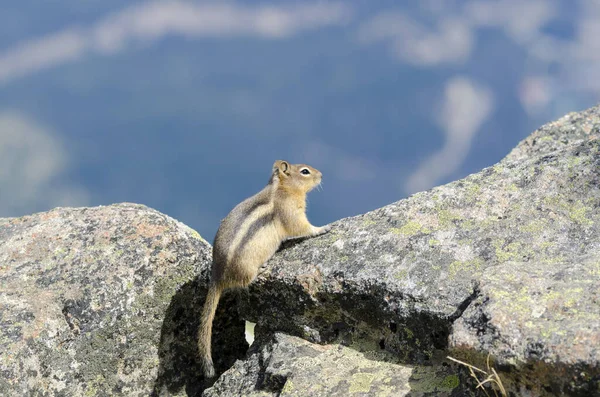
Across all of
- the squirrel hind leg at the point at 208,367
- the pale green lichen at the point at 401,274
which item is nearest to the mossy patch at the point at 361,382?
the pale green lichen at the point at 401,274

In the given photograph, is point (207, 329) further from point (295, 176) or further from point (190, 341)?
point (295, 176)

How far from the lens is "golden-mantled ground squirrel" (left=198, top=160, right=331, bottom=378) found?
6.13 meters

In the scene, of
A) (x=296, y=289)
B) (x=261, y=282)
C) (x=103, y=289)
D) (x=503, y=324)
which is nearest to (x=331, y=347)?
(x=296, y=289)

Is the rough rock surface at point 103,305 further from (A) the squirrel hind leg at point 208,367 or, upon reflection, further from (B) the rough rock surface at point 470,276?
(B) the rough rock surface at point 470,276

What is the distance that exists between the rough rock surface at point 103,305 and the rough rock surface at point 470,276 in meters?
0.81

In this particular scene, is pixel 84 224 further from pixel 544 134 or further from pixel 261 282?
pixel 544 134

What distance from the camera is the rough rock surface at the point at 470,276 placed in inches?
146

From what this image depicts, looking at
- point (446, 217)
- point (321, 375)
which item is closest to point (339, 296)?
point (321, 375)

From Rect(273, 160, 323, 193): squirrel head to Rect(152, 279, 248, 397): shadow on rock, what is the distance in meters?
1.88

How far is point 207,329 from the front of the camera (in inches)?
243

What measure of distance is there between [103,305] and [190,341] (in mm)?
981

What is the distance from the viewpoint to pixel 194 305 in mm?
6430

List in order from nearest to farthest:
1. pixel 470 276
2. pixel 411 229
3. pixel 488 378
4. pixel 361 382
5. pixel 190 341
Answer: pixel 488 378 < pixel 361 382 < pixel 470 276 < pixel 411 229 < pixel 190 341

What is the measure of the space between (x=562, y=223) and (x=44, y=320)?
460 centimetres
